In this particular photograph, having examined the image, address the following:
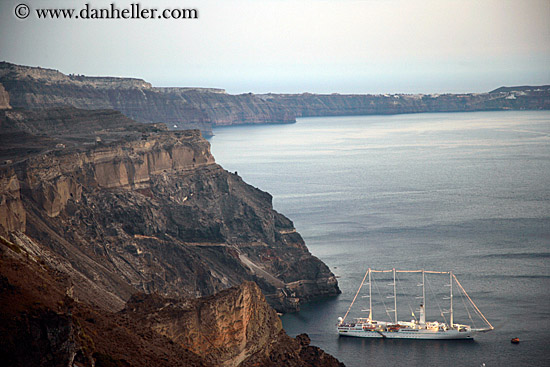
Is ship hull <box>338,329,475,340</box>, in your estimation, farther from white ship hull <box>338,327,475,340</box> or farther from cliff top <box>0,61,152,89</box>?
cliff top <box>0,61,152,89</box>

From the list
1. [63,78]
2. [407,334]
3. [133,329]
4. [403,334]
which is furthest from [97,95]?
[133,329]

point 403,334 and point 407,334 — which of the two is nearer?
point 407,334

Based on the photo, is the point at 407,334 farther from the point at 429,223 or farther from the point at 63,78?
the point at 63,78

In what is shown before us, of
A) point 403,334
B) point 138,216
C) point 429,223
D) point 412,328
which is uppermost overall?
point 138,216

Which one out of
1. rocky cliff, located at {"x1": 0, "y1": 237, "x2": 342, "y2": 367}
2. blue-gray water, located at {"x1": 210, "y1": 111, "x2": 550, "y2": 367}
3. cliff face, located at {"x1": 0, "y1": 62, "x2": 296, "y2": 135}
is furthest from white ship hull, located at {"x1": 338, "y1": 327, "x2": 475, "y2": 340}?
cliff face, located at {"x1": 0, "y1": 62, "x2": 296, "y2": 135}

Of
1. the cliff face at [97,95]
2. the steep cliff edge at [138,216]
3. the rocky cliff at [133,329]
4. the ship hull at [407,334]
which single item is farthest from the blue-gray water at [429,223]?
the cliff face at [97,95]

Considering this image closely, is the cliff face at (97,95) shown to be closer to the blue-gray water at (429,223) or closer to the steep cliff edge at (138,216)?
the blue-gray water at (429,223)

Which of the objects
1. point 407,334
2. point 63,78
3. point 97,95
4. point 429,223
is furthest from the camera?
point 97,95

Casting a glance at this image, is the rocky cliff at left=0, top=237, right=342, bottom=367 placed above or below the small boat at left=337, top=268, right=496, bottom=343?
above
